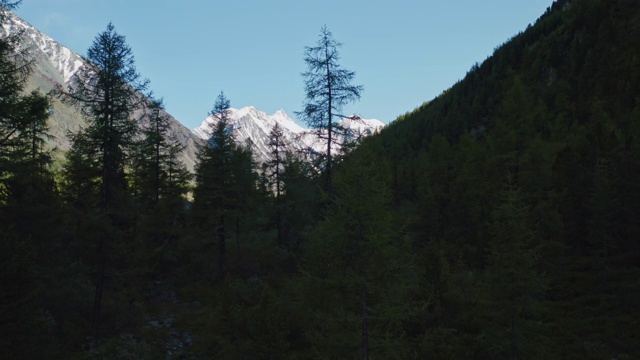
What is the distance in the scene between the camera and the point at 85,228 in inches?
731

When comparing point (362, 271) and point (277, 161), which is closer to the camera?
point (362, 271)

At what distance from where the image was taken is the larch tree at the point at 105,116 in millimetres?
18609

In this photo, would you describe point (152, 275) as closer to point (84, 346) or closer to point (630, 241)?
point (84, 346)

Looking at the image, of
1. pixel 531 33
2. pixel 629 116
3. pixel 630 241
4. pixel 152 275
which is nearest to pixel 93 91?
pixel 152 275

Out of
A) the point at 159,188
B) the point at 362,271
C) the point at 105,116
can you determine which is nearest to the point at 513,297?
the point at 362,271

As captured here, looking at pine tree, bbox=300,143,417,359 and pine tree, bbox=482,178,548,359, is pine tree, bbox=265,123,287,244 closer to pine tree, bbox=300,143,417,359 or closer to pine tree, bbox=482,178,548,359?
pine tree, bbox=482,178,548,359

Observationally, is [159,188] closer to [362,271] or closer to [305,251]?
[305,251]

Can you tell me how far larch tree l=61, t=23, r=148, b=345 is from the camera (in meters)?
18.6

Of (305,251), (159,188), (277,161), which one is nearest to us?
(305,251)

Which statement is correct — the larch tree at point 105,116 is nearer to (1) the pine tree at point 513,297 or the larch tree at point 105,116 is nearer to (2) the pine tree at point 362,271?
(2) the pine tree at point 362,271

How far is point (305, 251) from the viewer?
2434 cm

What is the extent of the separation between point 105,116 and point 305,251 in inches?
522

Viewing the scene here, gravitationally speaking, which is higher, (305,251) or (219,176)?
(219,176)

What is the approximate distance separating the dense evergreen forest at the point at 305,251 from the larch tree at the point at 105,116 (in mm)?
87
